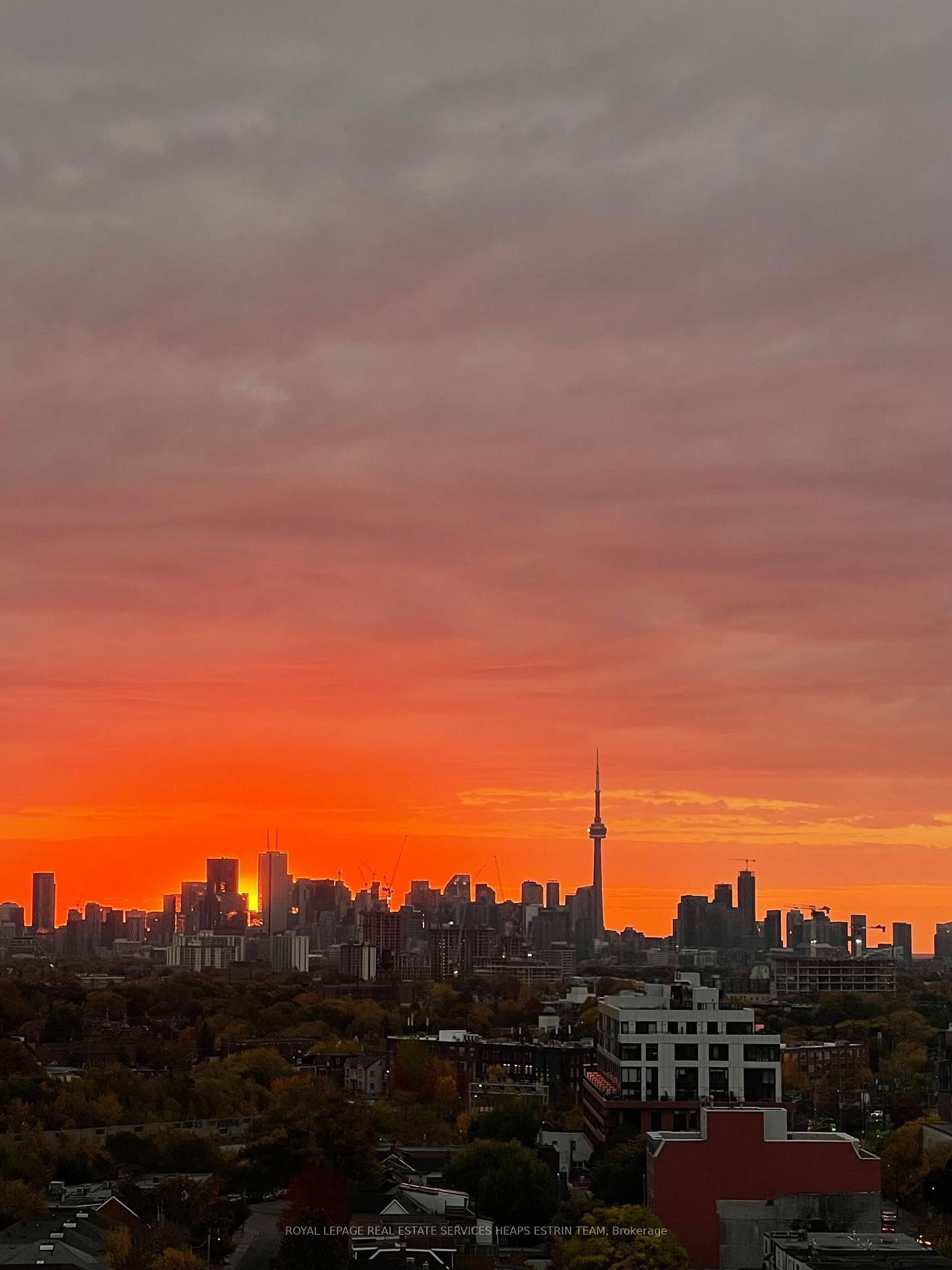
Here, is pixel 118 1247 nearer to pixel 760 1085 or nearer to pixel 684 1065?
pixel 684 1065

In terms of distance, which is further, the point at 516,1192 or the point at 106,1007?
the point at 106,1007

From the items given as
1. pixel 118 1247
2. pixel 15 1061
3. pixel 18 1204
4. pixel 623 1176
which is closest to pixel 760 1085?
pixel 623 1176

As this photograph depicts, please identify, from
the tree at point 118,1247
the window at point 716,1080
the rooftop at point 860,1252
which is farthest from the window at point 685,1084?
the tree at point 118,1247

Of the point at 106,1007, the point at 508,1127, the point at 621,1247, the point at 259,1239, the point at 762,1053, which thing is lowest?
the point at 259,1239

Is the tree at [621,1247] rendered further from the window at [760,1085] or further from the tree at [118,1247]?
the window at [760,1085]

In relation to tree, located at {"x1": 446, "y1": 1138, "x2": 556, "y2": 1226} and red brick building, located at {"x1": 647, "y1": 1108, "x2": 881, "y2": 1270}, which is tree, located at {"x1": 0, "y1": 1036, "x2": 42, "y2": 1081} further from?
red brick building, located at {"x1": 647, "y1": 1108, "x2": 881, "y2": 1270}

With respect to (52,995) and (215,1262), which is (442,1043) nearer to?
(52,995)
